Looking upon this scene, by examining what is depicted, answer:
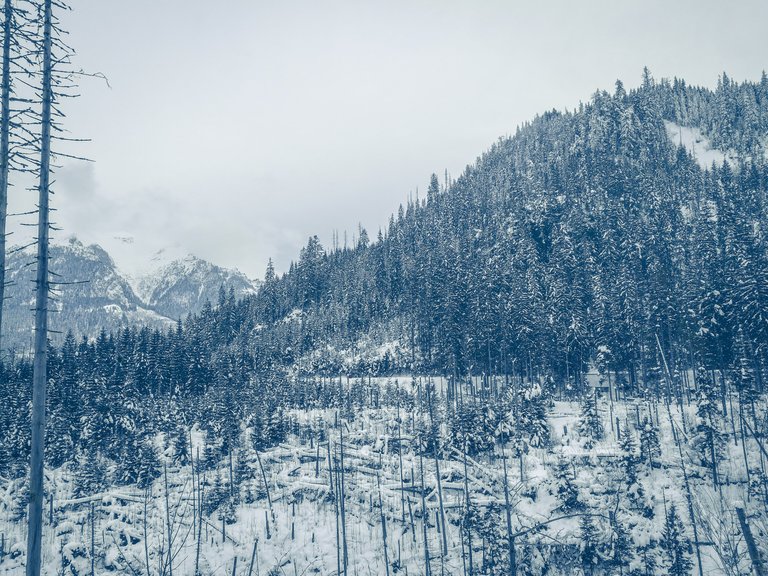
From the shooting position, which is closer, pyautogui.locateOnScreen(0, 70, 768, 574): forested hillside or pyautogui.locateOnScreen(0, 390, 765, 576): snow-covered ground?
pyautogui.locateOnScreen(0, 390, 765, 576): snow-covered ground

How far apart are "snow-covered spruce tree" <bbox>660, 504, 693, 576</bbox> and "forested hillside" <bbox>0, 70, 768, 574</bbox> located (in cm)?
29

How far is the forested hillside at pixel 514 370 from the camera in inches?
1993

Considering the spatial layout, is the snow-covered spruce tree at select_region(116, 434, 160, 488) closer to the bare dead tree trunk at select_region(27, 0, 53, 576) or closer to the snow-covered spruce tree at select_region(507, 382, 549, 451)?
the snow-covered spruce tree at select_region(507, 382, 549, 451)

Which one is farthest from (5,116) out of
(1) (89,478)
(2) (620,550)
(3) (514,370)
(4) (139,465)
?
(3) (514,370)

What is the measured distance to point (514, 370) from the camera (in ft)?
282

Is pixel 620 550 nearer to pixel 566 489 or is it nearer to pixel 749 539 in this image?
pixel 566 489

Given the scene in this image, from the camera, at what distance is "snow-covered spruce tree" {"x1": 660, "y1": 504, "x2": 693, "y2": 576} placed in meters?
38.7

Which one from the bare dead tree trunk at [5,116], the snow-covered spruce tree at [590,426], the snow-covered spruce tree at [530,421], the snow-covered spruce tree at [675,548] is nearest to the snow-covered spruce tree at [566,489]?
the snow-covered spruce tree at [675,548]

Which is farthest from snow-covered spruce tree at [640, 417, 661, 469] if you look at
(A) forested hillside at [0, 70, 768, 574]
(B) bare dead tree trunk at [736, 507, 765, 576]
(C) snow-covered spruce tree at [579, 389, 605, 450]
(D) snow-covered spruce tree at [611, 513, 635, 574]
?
(B) bare dead tree trunk at [736, 507, 765, 576]

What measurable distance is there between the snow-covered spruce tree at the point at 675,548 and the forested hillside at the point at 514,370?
0.96ft

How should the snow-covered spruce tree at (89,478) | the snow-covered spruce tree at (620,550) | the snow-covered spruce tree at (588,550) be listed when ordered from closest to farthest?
the snow-covered spruce tree at (620,550)
the snow-covered spruce tree at (588,550)
the snow-covered spruce tree at (89,478)

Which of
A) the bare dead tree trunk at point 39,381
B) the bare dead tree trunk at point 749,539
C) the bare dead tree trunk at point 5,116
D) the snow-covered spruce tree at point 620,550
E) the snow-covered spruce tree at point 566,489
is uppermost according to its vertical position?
the bare dead tree trunk at point 5,116

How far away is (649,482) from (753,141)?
166034 mm

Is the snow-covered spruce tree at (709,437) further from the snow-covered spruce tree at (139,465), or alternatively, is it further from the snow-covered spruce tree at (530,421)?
the snow-covered spruce tree at (139,465)
